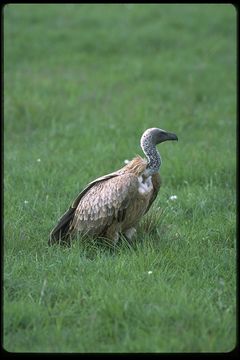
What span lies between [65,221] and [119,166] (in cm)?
235

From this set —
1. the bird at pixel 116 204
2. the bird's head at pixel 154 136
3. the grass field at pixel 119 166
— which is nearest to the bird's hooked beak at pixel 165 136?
the bird's head at pixel 154 136

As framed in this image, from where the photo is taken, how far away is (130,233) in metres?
6.68

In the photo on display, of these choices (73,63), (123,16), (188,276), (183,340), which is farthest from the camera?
(123,16)

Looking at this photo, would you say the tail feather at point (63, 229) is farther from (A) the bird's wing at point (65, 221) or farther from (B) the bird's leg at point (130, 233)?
(B) the bird's leg at point (130, 233)

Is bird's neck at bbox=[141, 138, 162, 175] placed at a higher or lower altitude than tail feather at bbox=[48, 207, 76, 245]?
higher

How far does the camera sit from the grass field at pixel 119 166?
17.0 ft

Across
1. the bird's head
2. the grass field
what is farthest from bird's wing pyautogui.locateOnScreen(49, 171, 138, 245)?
the bird's head

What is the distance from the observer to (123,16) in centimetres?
1639

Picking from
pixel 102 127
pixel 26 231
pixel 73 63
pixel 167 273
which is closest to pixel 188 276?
pixel 167 273

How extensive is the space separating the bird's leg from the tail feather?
0.52 metres

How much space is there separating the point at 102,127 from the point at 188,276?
5132mm

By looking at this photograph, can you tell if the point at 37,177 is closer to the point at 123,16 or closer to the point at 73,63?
the point at 73,63

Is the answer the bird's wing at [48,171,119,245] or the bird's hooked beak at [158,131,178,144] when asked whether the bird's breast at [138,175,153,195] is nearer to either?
the bird's wing at [48,171,119,245]

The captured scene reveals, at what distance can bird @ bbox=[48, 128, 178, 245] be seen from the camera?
21.2 ft
